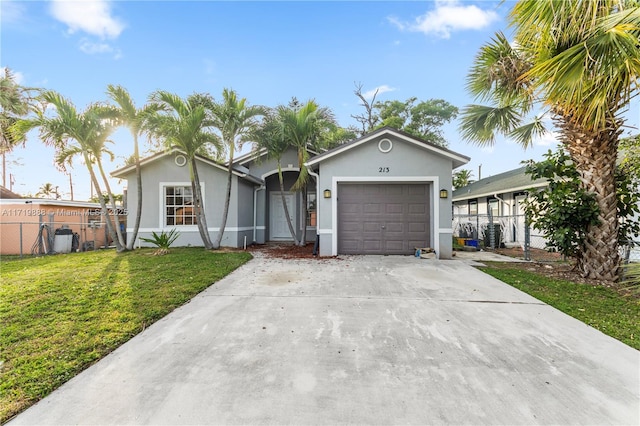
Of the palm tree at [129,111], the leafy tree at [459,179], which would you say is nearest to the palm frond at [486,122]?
the palm tree at [129,111]

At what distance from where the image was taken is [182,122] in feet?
29.3

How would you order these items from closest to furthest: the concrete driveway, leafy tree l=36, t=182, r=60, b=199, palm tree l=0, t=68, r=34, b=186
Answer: the concrete driveway → palm tree l=0, t=68, r=34, b=186 → leafy tree l=36, t=182, r=60, b=199

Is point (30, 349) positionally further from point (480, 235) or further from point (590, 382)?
point (480, 235)

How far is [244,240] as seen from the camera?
11711mm

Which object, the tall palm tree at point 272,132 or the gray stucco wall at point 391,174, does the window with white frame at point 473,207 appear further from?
the tall palm tree at point 272,132

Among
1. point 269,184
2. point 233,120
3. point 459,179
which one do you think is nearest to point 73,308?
point 233,120

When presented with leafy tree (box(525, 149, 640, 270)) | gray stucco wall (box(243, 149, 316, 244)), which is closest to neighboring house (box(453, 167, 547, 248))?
leafy tree (box(525, 149, 640, 270))

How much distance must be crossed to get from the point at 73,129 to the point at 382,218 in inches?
411

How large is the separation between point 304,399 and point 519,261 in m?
8.88

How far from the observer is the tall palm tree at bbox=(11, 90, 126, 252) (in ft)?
28.0

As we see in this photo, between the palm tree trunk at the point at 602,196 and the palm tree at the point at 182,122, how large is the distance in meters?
10.1

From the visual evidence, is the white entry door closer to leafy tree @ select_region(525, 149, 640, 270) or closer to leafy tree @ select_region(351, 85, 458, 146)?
leafy tree @ select_region(525, 149, 640, 270)

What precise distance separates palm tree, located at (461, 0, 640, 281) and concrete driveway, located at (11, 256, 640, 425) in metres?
3.37

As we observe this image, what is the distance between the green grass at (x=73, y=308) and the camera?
8.56ft
